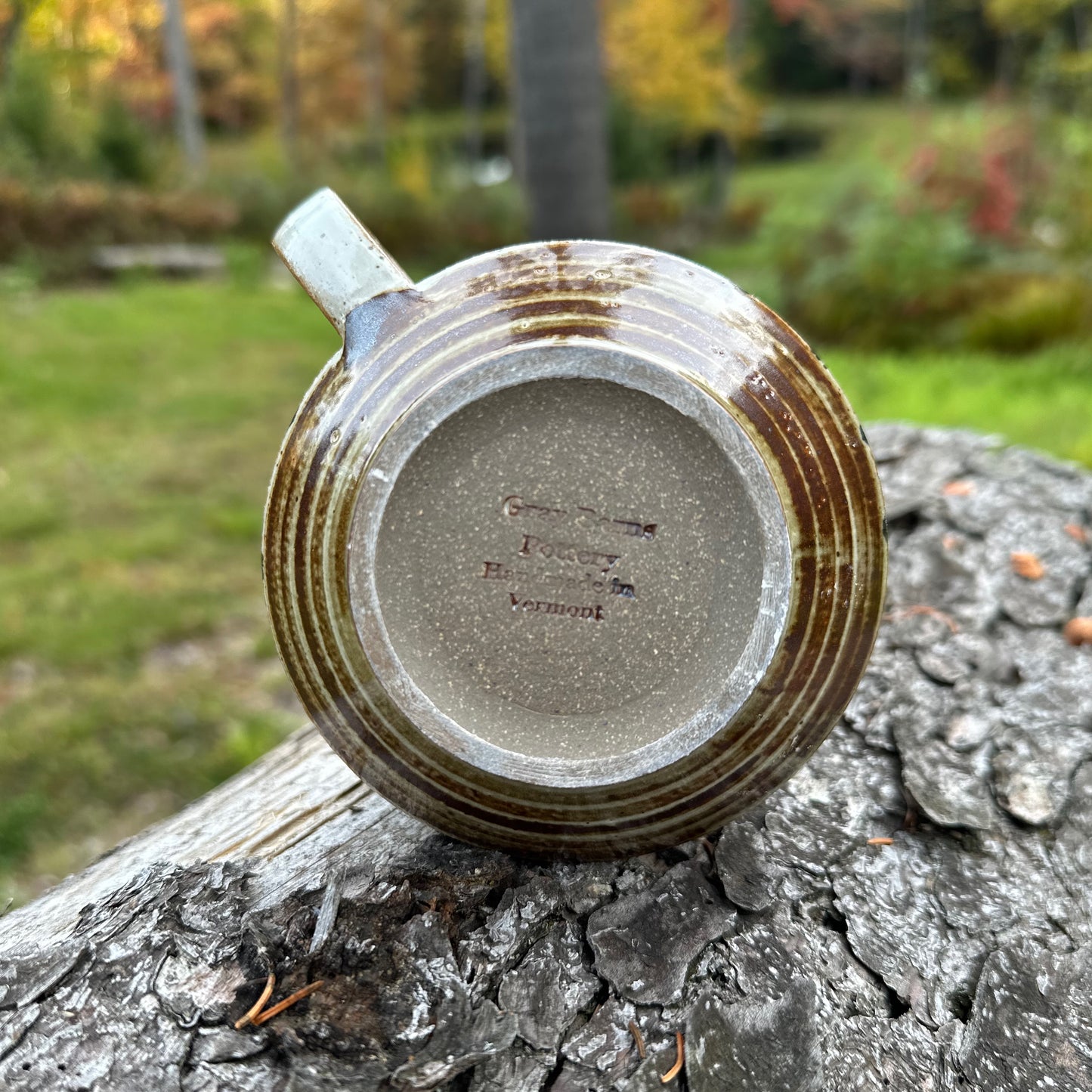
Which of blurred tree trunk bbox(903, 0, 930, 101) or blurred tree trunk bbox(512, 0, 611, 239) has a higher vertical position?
blurred tree trunk bbox(512, 0, 611, 239)

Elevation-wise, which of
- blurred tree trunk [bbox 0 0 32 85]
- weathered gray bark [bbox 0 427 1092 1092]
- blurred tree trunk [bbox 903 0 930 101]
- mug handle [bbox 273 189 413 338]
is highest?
mug handle [bbox 273 189 413 338]

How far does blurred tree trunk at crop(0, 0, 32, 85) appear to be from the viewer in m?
11.0

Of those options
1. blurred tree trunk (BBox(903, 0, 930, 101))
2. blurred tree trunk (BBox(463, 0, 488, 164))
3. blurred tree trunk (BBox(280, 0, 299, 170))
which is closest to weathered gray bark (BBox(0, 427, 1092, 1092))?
blurred tree trunk (BBox(280, 0, 299, 170))

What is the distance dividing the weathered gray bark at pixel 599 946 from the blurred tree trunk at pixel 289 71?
52.5ft

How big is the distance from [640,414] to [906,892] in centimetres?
102

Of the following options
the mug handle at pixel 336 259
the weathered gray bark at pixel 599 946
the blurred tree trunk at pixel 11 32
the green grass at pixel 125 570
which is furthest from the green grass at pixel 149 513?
the blurred tree trunk at pixel 11 32

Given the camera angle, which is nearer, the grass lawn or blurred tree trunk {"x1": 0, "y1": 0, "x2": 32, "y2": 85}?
the grass lawn

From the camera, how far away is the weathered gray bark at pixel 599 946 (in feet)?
4.87

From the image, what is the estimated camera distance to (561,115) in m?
6.18

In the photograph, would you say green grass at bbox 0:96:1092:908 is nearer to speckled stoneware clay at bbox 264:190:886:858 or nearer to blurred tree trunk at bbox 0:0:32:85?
speckled stoneware clay at bbox 264:190:886:858

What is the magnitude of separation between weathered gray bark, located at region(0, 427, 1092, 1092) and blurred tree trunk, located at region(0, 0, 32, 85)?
12.0 meters

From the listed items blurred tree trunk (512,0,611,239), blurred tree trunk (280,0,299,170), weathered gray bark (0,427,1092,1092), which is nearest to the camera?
weathered gray bark (0,427,1092,1092)

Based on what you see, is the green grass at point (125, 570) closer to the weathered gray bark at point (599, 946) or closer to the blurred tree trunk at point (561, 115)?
the weathered gray bark at point (599, 946)

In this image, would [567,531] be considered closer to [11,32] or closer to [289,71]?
[11,32]
